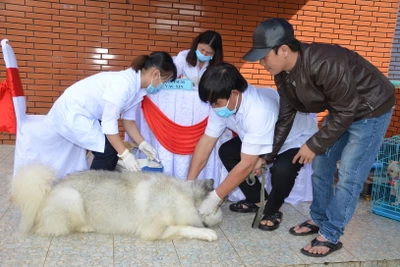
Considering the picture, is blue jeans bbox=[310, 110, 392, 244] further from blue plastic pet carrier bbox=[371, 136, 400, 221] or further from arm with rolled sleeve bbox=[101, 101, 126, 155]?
arm with rolled sleeve bbox=[101, 101, 126, 155]

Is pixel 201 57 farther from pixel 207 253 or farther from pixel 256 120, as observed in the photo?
pixel 207 253

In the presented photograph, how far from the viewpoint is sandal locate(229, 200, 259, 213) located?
11.2 ft

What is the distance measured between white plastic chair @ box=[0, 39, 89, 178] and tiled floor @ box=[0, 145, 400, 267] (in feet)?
1.65

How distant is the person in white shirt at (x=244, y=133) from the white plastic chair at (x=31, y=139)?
127cm

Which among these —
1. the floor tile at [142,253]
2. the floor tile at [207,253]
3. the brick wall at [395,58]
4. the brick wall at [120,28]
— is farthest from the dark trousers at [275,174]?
the brick wall at [395,58]

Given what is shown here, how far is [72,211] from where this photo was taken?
261cm

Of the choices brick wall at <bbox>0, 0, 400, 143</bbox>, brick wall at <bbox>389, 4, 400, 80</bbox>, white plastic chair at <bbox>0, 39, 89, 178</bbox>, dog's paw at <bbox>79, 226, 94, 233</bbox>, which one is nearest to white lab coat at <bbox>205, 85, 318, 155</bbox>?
dog's paw at <bbox>79, 226, 94, 233</bbox>

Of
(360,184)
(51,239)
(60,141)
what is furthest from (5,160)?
(360,184)

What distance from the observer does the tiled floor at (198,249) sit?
243 centimetres

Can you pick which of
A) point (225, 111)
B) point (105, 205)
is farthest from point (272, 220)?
point (105, 205)

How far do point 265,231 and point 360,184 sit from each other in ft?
3.02

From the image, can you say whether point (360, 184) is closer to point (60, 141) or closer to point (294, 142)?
point (294, 142)

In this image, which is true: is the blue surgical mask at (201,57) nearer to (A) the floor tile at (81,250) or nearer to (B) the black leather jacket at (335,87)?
(B) the black leather jacket at (335,87)

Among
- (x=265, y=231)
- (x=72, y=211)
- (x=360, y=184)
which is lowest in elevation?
(x=265, y=231)
